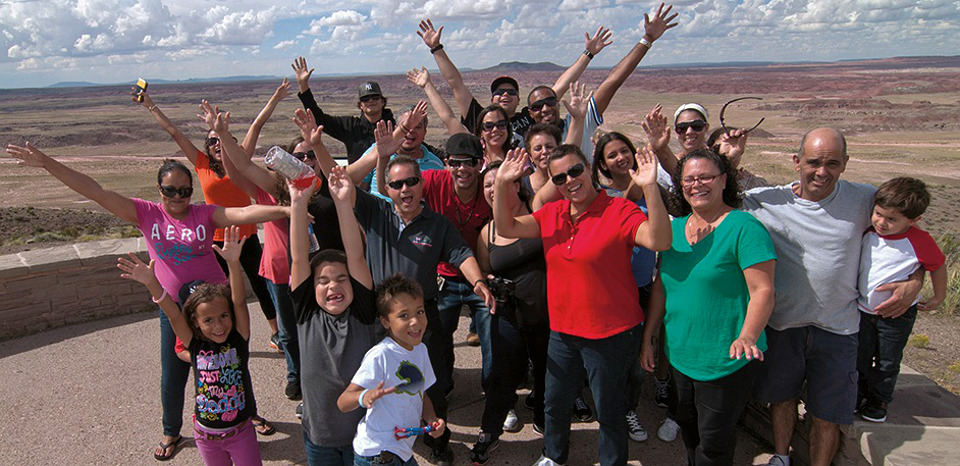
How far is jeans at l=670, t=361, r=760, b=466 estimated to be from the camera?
9.96 ft

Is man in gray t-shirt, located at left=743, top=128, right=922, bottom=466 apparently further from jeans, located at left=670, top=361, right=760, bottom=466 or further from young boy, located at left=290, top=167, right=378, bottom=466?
young boy, located at left=290, top=167, right=378, bottom=466

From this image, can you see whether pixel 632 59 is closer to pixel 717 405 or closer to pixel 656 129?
pixel 656 129

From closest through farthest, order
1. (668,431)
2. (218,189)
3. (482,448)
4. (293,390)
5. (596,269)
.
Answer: (596,269), (482,448), (668,431), (293,390), (218,189)

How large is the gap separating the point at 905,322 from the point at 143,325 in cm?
591

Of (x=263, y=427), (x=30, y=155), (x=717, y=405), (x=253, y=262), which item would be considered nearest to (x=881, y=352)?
(x=717, y=405)

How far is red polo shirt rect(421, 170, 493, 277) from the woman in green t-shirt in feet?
4.11

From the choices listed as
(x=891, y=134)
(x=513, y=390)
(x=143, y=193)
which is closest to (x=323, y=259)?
(x=513, y=390)

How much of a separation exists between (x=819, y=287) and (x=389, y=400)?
7.27ft

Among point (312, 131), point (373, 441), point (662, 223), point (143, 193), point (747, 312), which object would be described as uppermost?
point (312, 131)

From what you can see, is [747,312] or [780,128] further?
[780,128]

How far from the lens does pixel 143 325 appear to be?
18.8 ft

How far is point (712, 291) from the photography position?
2.96 m

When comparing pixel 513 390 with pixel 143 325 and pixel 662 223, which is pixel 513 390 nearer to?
pixel 662 223

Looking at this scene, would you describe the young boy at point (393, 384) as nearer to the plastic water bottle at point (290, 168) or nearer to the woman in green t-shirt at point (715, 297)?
the plastic water bottle at point (290, 168)
